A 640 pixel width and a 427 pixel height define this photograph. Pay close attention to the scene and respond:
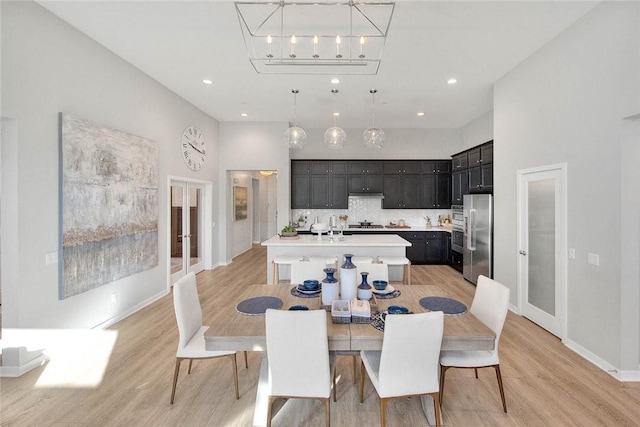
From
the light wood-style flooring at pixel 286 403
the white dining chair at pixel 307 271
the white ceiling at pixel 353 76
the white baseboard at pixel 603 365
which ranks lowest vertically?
the light wood-style flooring at pixel 286 403

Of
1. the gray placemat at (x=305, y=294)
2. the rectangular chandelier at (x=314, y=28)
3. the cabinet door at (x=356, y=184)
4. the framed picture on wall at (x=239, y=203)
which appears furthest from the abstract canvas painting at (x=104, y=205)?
the cabinet door at (x=356, y=184)

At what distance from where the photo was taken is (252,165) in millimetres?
6848

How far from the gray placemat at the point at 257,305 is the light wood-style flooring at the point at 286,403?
0.75m

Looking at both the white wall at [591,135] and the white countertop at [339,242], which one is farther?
the white countertop at [339,242]

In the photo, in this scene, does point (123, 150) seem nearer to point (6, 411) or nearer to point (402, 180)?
point (6, 411)

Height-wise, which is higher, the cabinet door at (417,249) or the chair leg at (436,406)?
the cabinet door at (417,249)

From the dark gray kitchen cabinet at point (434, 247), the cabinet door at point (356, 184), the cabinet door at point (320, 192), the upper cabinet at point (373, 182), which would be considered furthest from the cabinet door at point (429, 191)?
the cabinet door at point (320, 192)

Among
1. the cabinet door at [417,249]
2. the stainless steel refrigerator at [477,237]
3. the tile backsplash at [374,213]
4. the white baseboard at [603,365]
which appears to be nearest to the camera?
the white baseboard at [603,365]

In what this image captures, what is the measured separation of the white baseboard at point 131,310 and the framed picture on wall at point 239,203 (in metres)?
3.65

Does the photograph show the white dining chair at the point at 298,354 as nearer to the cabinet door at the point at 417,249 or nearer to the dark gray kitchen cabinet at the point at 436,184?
the cabinet door at the point at 417,249

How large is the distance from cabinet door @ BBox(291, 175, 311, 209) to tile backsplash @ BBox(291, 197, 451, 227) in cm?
30

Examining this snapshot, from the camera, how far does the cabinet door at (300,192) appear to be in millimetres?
7387

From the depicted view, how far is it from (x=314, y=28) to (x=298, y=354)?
10.4 ft

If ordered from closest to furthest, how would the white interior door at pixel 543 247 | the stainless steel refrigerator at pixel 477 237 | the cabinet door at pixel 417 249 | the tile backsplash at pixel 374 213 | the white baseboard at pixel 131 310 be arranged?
the white interior door at pixel 543 247 < the white baseboard at pixel 131 310 < the stainless steel refrigerator at pixel 477 237 < the cabinet door at pixel 417 249 < the tile backsplash at pixel 374 213
